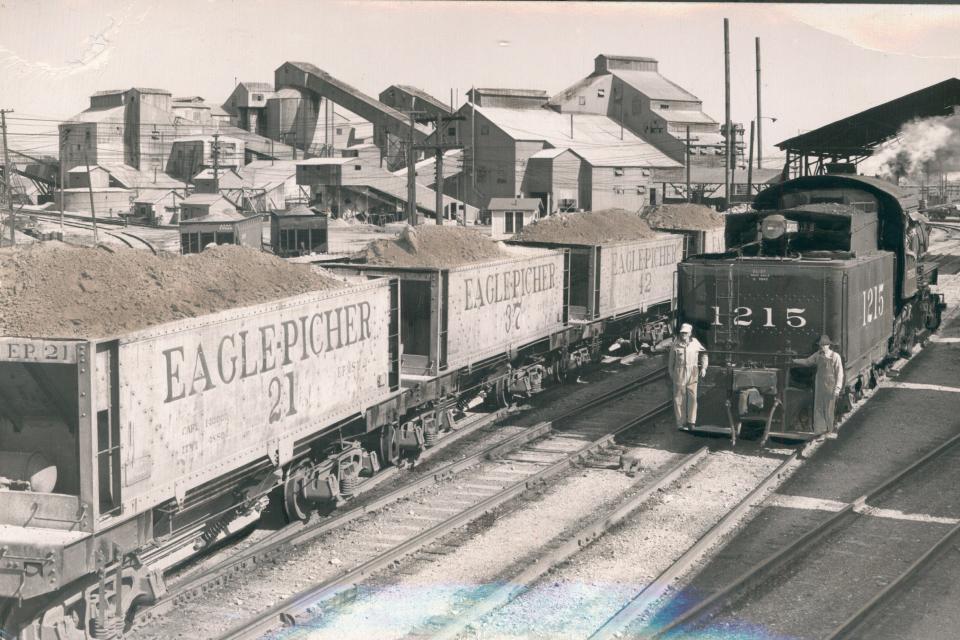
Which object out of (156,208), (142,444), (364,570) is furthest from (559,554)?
(156,208)

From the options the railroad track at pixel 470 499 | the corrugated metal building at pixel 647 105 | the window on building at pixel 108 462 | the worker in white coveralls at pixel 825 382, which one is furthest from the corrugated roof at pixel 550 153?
the window on building at pixel 108 462

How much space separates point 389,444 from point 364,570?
395 cm

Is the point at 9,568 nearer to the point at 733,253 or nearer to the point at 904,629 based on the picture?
the point at 904,629

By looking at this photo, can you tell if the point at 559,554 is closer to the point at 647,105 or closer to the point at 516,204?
the point at 516,204

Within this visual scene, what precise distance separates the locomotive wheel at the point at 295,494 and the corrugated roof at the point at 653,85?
201 ft

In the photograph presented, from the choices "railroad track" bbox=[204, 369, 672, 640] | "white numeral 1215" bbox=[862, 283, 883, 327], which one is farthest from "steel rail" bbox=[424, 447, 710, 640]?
"white numeral 1215" bbox=[862, 283, 883, 327]

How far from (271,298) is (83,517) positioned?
11.8ft

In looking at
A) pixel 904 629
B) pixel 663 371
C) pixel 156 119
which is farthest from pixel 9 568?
pixel 156 119

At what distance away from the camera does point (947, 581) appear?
991 centimetres

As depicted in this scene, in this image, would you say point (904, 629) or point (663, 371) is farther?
point (663, 371)

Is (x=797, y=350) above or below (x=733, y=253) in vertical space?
below

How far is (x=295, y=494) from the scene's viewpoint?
11805 mm

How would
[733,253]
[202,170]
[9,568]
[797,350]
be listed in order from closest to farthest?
1. [9,568]
2. [797,350]
3. [733,253]
4. [202,170]

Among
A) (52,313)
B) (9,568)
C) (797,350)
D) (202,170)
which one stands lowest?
(9,568)
